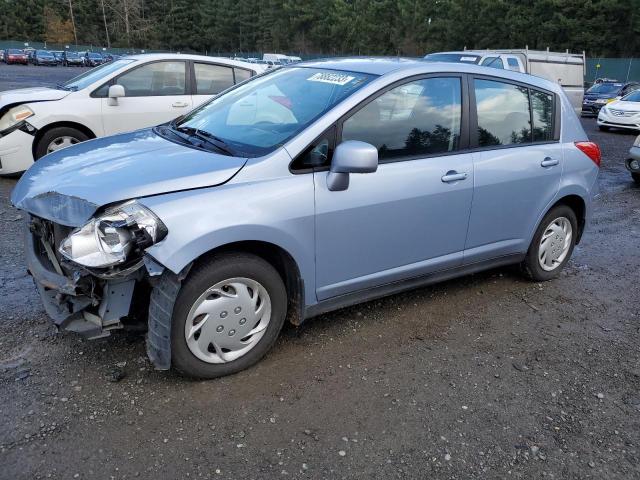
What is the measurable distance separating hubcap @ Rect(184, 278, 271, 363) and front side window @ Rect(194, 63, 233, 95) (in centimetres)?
570

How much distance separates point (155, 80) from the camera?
7.77m

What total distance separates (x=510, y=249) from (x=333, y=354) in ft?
6.01

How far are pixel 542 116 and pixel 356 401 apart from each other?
2.86 m

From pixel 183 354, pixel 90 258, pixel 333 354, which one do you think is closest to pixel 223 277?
pixel 183 354

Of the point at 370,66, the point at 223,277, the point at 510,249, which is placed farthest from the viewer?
the point at 510,249

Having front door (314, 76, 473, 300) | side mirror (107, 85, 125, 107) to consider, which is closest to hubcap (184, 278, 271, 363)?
front door (314, 76, 473, 300)

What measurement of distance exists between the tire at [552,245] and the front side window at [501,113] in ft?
2.46

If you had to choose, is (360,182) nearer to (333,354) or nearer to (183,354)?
(333,354)

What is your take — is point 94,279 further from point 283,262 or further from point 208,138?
point 208,138

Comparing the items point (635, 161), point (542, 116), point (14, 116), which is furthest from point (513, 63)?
point (14, 116)

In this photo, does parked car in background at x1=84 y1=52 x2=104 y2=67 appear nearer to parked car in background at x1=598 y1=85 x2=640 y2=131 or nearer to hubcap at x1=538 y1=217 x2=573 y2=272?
parked car in background at x1=598 y1=85 x2=640 y2=131

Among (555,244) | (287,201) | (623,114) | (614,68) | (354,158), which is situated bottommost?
(614,68)

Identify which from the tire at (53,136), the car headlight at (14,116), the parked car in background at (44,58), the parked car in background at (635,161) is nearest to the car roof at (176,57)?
the tire at (53,136)

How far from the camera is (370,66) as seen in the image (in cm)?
371
